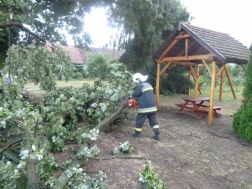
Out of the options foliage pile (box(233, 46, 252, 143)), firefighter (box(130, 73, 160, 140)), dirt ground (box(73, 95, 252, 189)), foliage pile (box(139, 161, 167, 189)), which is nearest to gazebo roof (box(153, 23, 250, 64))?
foliage pile (box(233, 46, 252, 143))

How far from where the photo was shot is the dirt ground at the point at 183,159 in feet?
9.03

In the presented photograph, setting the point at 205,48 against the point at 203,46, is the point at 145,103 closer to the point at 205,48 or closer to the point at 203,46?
the point at 203,46

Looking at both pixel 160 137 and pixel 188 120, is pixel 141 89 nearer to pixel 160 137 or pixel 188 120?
pixel 160 137

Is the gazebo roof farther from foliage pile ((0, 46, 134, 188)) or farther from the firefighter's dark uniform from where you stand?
the firefighter's dark uniform

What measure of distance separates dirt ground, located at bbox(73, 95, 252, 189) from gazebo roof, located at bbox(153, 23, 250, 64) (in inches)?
83.2

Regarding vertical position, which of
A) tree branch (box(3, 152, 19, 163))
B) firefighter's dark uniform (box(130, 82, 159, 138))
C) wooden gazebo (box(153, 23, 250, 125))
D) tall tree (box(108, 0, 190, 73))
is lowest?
tree branch (box(3, 152, 19, 163))

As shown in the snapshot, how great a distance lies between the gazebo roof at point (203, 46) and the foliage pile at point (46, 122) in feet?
7.25

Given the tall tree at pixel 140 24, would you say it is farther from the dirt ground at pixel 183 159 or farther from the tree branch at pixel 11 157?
the tree branch at pixel 11 157

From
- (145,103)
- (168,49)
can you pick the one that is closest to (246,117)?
(145,103)

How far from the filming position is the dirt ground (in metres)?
2.75

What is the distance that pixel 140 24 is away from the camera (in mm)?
8406

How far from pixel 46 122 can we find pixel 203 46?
4675mm

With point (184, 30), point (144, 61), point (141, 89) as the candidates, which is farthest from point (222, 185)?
point (144, 61)

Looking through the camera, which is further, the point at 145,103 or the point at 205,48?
the point at 205,48
